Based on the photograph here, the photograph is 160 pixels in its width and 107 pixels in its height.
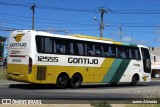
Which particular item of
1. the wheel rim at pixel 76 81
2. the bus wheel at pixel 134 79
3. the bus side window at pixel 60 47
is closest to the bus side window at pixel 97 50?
the wheel rim at pixel 76 81

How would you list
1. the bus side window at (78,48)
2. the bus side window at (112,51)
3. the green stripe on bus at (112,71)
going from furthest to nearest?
the green stripe on bus at (112,71) → the bus side window at (112,51) → the bus side window at (78,48)

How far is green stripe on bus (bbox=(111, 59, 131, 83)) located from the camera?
29.6 m

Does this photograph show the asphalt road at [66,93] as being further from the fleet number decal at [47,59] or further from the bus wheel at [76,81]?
the fleet number decal at [47,59]

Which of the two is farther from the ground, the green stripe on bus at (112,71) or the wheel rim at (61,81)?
the green stripe on bus at (112,71)

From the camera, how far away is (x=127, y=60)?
3036 cm

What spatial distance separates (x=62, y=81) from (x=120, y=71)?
5.98m

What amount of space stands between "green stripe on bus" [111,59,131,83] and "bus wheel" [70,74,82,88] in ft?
12.1

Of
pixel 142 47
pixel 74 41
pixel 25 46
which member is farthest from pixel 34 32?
pixel 142 47

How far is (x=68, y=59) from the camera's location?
83.7 feet

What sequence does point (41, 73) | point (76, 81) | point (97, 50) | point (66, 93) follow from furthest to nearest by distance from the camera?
point (97, 50) < point (76, 81) < point (41, 73) < point (66, 93)

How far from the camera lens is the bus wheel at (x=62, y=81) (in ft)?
82.4

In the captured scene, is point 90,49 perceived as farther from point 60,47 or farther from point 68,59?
point 60,47

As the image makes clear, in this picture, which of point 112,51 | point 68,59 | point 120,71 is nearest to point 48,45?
point 68,59

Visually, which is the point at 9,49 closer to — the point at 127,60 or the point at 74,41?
the point at 74,41
